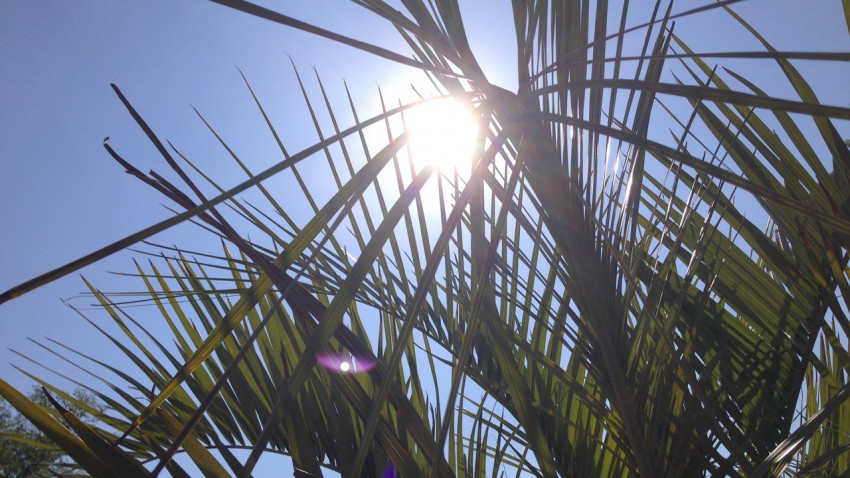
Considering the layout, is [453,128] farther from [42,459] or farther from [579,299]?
[42,459]

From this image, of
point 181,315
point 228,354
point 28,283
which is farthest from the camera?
point 181,315

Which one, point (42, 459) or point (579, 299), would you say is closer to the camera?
point (579, 299)

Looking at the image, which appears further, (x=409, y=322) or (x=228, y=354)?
(x=228, y=354)

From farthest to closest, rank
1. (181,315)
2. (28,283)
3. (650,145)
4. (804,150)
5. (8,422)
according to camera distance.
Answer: (8,422) < (181,315) < (804,150) < (650,145) < (28,283)

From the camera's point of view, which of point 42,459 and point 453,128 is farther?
A: point 42,459

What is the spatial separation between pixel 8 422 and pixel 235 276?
12.2m

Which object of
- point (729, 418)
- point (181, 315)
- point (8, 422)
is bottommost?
point (729, 418)

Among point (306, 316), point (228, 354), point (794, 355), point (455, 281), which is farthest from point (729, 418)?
point (228, 354)

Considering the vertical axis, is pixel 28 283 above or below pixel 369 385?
below

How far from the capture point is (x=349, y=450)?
0.66m

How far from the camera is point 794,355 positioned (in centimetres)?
80

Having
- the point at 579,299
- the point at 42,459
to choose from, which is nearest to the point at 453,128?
the point at 579,299

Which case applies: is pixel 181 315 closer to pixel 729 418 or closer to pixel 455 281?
pixel 455 281

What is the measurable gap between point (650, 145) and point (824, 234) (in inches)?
15.1
